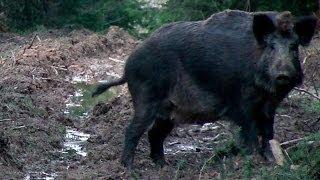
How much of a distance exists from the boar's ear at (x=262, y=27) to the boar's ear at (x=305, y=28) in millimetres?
247

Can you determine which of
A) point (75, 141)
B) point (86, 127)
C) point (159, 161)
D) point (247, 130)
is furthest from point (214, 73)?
point (86, 127)

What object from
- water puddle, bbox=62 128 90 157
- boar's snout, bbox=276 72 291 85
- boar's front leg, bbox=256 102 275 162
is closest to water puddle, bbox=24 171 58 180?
water puddle, bbox=62 128 90 157

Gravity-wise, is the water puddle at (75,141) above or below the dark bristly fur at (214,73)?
below

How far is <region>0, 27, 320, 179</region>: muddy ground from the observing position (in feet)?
24.7

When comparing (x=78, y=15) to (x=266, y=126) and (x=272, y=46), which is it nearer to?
(x=266, y=126)

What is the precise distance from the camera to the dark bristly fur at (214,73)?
7418 millimetres

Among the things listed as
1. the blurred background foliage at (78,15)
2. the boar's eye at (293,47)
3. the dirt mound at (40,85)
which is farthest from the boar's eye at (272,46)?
the blurred background foliage at (78,15)

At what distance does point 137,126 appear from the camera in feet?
26.1

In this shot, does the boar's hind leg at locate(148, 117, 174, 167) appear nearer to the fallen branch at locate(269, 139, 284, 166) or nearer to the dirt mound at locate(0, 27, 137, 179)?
the dirt mound at locate(0, 27, 137, 179)

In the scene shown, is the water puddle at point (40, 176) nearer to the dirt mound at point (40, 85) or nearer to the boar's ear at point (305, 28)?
the dirt mound at point (40, 85)

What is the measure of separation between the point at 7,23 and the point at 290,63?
623 inches

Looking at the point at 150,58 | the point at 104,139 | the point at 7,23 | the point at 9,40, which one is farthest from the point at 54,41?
the point at 150,58

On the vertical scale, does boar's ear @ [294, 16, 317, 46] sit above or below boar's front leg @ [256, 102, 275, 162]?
above

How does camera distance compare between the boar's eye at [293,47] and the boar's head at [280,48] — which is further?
the boar's eye at [293,47]
